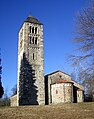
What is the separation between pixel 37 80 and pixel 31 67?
2.92m

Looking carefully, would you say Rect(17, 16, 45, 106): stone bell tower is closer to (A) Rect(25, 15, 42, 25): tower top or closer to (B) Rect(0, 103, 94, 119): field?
(A) Rect(25, 15, 42, 25): tower top

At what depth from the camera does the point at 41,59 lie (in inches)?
1847

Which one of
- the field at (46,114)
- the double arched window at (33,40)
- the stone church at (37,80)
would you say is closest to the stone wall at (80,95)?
the stone church at (37,80)

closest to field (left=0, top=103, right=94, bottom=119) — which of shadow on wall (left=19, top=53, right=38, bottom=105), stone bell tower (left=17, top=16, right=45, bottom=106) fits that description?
shadow on wall (left=19, top=53, right=38, bottom=105)

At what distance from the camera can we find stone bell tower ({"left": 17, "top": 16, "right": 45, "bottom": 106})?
1718 inches

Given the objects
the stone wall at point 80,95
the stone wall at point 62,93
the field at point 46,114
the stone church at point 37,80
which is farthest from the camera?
the stone wall at point 80,95

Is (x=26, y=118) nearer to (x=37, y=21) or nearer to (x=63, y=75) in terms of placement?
(x=63, y=75)

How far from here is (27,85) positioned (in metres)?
43.8

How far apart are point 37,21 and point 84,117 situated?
36.0 meters

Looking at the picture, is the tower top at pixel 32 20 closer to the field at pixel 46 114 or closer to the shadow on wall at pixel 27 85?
the shadow on wall at pixel 27 85

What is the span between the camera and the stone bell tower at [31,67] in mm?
43625

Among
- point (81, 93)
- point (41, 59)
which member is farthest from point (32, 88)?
point (81, 93)

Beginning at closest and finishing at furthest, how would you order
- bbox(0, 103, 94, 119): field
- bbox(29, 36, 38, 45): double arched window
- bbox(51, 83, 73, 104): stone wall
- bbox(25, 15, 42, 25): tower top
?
bbox(0, 103, 94, 119): field → bbox(51, 83, 73, 104): stone wall → bbox(29, 36, 38, 45): double arched window → bbox(25, 15, 42, 25): tower top

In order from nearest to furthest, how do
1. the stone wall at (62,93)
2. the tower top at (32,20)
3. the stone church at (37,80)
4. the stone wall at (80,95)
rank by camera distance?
the stone wall at (62,93) < the stone church at (37,80) < the stone wall at (80,95) < the tower top at (32,20)
